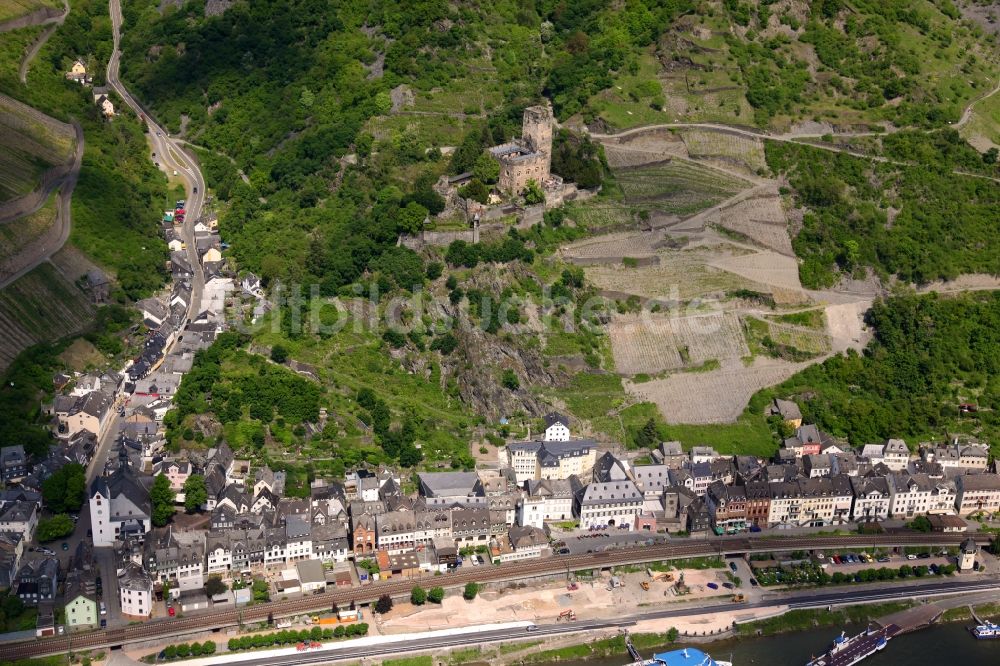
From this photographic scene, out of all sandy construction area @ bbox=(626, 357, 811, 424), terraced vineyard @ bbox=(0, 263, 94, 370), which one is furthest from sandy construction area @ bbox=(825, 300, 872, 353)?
terraced vineyard @ bbox=(0, 263, 94, 370)

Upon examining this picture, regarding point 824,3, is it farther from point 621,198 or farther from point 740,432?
point 740,432

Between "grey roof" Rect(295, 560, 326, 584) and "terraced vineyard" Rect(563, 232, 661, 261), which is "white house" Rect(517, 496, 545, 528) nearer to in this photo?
"grey roof" Rect(295, 560, 326, 584)

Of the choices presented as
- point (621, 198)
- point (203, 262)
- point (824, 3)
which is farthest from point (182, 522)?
point (824, 3)

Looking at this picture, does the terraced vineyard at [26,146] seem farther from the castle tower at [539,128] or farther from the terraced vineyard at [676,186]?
the terraced vineyard at [676,186]

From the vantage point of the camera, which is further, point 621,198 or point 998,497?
point 621,198

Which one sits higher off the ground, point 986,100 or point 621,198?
point 986,100

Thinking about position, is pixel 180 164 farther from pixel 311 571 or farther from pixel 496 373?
pixel 311 571

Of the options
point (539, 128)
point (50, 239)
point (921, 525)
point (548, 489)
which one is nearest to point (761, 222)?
point (539, 128)
